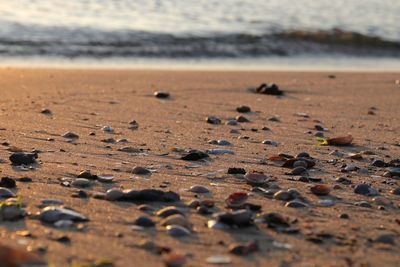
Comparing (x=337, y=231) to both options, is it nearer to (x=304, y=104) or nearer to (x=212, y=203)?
(x=212, y=203)

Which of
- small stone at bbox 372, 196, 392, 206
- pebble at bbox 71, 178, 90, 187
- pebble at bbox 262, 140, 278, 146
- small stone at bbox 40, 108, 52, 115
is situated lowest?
small stone at bbox 372, 196, 392, 206

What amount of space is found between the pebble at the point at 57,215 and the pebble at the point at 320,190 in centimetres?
129

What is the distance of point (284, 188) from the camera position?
412 centimetres

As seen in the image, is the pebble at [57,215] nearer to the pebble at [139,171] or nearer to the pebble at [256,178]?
the pebble at [139,171]

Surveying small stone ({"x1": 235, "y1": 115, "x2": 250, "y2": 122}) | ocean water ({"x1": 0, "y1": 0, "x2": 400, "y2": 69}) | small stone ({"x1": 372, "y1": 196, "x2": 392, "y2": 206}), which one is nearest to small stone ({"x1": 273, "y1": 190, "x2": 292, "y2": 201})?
small stone ({"x1": 372, "y1": 196, "x2": 392, "y2": 206})

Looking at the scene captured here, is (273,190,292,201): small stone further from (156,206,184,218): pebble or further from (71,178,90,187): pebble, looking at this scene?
(71,178,90,187): pebble

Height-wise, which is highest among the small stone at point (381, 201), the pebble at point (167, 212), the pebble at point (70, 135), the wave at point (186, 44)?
the wave at point (186, 44)

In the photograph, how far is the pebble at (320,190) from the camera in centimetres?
402

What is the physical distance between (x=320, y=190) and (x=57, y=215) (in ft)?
4.73

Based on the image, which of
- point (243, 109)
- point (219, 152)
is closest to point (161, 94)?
point (243, 109)

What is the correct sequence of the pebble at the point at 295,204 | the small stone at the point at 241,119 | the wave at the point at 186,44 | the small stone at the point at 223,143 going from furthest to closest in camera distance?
the wave at the point at 186,44
the small stone at the point at 241,119
the small stone at the point at 223,143
the pebble at the point at 295,204

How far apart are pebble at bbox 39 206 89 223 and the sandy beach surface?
5 centimetres

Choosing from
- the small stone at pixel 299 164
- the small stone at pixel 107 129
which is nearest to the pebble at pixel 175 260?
the small stone at pixel 299 164

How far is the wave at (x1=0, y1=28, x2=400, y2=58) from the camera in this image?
524 inches
